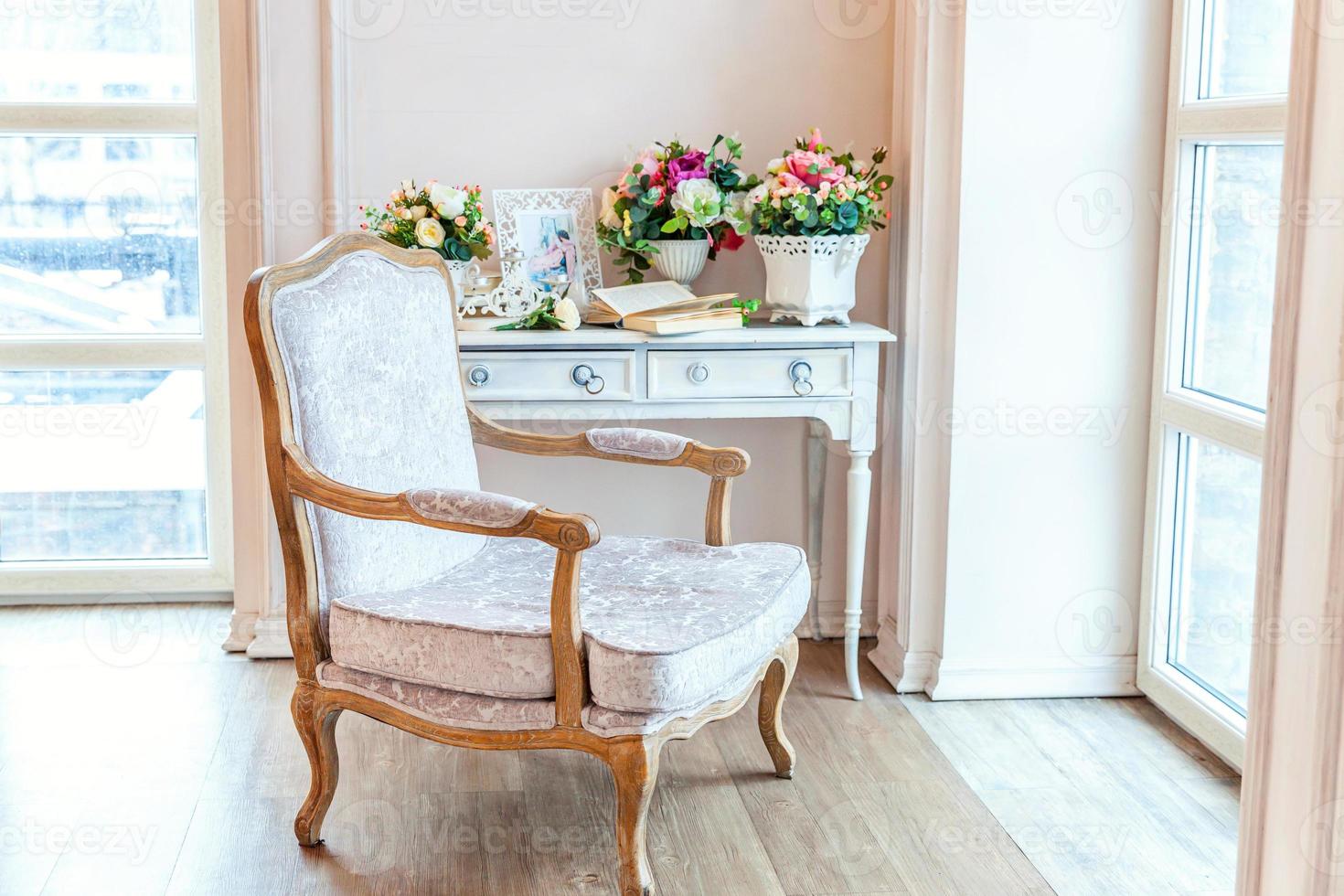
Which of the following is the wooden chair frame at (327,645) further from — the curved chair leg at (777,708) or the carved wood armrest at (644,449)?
the carved wood armrest at (644,449)

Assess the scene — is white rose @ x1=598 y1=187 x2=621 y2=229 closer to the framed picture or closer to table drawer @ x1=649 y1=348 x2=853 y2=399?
the framed picture

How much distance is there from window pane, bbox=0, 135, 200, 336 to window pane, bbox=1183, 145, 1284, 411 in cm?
252

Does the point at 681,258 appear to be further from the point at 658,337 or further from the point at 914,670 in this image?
the point at 914,670

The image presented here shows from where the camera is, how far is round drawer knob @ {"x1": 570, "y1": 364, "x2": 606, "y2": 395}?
2883mm

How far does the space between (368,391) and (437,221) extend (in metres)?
0.67

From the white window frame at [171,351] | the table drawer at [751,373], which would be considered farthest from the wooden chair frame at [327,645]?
the white window frame at [171,351]

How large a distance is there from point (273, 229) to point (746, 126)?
1166 millimetres

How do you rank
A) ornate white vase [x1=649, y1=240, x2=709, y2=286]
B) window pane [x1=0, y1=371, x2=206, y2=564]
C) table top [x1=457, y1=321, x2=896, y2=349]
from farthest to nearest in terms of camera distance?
window pane [x1=0, y1=371, x2=206, y2=564]
ornate white vase [x1=649, y1=240, x2=709, y2=286]
table top [x1=457, y1=321, x2=896, y2=349]

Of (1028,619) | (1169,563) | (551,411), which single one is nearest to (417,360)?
(551,411)

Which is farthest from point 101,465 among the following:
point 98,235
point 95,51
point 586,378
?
point 586,378

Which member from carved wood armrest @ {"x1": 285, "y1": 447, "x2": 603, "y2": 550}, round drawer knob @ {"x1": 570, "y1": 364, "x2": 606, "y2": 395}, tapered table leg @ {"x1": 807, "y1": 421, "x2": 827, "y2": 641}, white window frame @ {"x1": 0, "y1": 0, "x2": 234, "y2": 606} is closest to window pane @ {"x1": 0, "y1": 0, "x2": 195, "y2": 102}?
white window frame @ {"x1": 0, "y1": 0, "x2": 234, "y2": 606}

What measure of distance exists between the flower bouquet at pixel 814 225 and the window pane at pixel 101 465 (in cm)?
167

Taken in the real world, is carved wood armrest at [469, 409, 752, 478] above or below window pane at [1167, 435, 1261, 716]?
above

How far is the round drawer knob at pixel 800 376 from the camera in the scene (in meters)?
2.94
